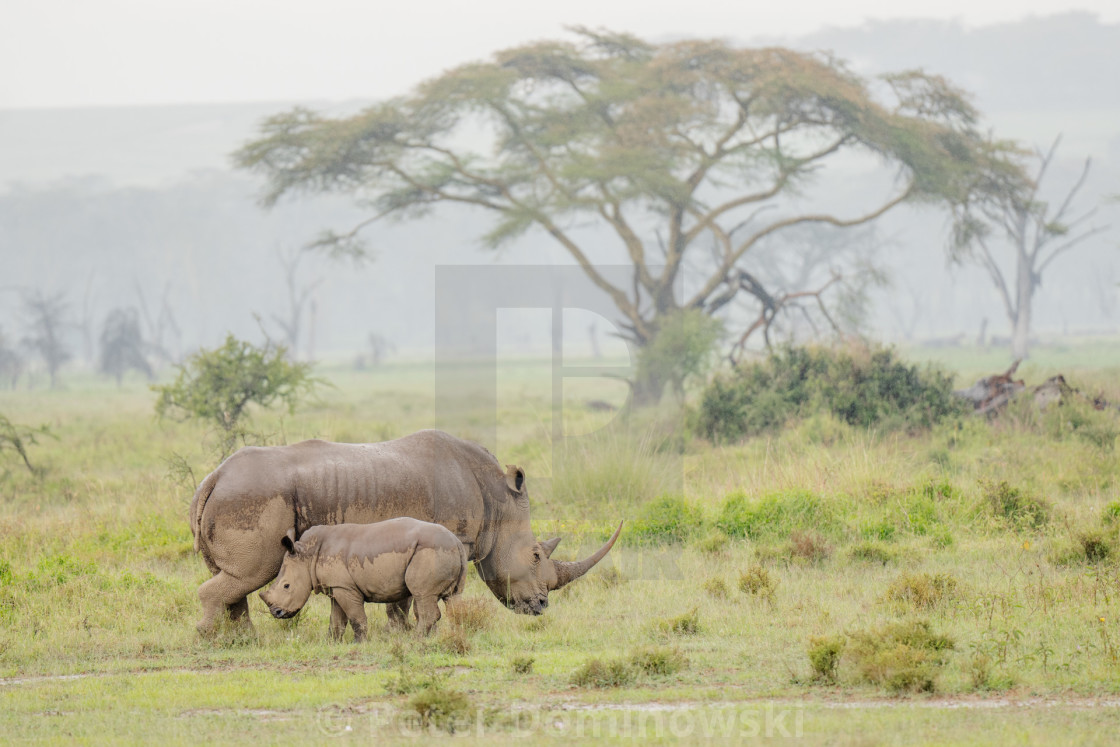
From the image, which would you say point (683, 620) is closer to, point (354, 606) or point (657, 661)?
point (657, 661)

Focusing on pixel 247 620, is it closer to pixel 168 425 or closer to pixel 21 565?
pixel 21 565

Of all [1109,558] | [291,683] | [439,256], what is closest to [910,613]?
[1109,558]

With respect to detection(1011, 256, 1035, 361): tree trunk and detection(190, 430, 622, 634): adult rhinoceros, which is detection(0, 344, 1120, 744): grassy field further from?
detection(1011, 256, 1035, 361): tree trunk

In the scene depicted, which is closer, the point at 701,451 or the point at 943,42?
the point at 701,451

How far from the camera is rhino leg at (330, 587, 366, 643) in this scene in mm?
7980

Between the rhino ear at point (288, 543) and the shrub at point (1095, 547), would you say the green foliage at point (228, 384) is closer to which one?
the rhino ear at point (288, 543)

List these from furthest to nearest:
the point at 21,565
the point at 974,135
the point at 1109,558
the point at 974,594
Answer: the point at 974,135 < the point at 21,565 < the point at 1109,558 < the point at 974,594

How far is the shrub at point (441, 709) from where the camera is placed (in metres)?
6.08

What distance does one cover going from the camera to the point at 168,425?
26297 millimetres

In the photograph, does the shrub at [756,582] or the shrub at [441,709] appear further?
the shrub at [756,582]

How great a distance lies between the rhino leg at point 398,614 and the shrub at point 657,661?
192 cm

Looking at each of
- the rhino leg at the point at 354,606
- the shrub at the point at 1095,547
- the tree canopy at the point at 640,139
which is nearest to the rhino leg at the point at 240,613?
the rhino leg at the point at 354,606

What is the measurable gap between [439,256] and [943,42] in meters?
101

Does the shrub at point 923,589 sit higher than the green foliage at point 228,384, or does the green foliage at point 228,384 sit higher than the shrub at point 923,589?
the green foliage at point 228,384
